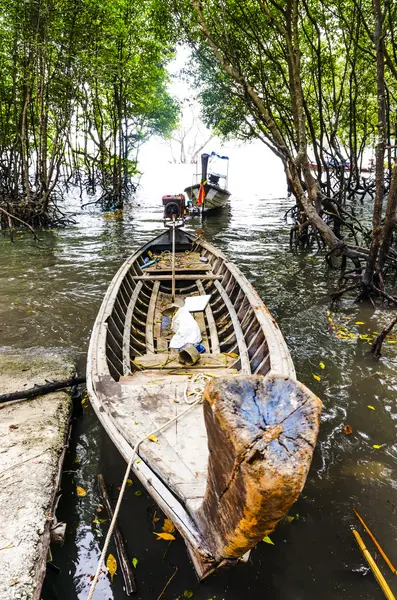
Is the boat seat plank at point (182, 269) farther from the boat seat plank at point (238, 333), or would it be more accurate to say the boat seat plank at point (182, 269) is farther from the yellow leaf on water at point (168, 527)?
the yellow leaf on water at point (168, 527)

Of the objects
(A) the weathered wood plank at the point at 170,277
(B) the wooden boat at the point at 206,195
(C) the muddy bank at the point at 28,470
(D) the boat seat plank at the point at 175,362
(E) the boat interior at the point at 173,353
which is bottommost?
(C) the muddy bank at the point at 28,470

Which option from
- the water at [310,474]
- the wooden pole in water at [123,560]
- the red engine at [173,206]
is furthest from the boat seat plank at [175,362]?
the red engine at [173,206]

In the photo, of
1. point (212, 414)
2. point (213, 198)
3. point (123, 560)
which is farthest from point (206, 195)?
point (212, 414)

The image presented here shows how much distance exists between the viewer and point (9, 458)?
3018 millimetres

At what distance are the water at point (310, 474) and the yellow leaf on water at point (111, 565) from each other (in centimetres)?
4

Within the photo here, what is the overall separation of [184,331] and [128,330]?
74 cm

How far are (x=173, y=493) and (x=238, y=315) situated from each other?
135 inches

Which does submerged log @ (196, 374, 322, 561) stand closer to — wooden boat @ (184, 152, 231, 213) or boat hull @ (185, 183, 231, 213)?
wooden boat @ (184, 152, 231, 213)

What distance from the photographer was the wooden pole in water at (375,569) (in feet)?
7.69

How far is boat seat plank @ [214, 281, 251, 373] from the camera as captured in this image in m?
4.01

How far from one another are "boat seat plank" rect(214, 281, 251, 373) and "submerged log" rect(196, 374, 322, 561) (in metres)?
2.26

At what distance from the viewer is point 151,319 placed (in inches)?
225

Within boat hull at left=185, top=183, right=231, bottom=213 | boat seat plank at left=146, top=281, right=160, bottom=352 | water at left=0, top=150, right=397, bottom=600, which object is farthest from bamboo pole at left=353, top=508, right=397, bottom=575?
boat hull at left=185, top=183, right=231, bottom=213

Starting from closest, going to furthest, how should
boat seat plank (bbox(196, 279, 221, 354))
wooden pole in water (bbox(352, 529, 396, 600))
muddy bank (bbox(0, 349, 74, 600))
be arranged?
muddy bank (bbox(0, 349, 74, 600)), wooden pole in water (bbox(352, 529, 396, 600)), boat seat plank (bbox(196, 279, 221, 354))
